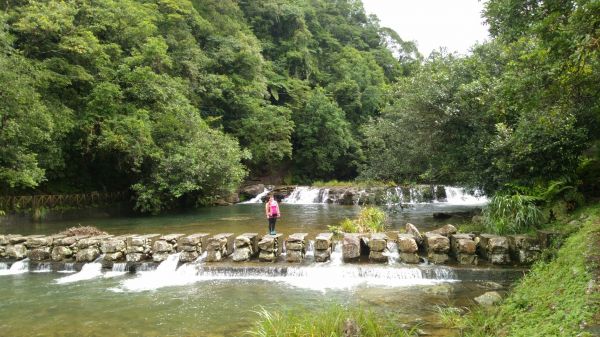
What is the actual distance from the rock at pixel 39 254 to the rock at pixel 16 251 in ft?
0.95

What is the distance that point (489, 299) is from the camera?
661 cm

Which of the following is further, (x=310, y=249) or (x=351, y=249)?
(x=310, y=249)

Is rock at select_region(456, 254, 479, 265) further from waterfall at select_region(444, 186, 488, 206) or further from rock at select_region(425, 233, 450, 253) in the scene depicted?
waterfall at select_region(444, 186, 488, 206)

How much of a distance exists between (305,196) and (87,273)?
18867 millimetres

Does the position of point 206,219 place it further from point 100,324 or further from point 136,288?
point 100,324

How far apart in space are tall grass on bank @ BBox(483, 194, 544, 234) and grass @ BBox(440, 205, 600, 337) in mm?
2424

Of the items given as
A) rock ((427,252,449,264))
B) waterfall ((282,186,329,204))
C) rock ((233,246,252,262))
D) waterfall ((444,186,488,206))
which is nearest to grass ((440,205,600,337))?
rock ((427,252,449,264))

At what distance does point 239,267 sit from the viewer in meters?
9.15

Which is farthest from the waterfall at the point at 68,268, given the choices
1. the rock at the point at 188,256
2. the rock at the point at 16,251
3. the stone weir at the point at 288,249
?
the rock at the point at 188,256

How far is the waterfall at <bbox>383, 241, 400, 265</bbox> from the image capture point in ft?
30.9

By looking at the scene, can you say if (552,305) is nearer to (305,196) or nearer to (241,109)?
(305,196)

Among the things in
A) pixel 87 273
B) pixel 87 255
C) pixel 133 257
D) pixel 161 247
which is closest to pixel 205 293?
pixel 161 247

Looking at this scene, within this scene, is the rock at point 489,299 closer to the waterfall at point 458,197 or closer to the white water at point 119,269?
the white water at point 119,269

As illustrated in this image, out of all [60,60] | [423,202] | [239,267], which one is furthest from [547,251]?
[60,60]
